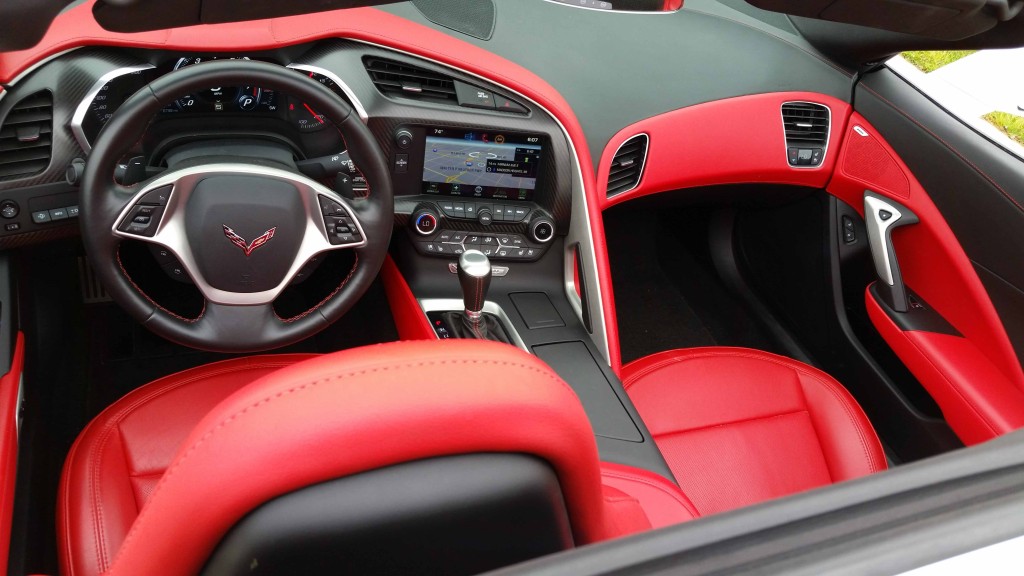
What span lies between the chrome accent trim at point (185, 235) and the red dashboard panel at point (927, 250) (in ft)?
4.22

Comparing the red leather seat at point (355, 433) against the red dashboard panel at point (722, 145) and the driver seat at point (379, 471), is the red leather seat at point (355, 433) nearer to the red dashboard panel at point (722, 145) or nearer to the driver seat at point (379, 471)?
the driver seat at point (379, 471)

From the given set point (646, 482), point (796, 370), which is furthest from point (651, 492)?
point (796, 370)

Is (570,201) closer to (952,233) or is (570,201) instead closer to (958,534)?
(952,233)

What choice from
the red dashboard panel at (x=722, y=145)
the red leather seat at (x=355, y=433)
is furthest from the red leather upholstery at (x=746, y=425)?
the red leather seat at (x=355, y=433)

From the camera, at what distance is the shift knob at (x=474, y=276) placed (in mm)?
1541

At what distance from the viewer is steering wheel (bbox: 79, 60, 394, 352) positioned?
125 cm

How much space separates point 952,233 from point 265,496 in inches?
71.4

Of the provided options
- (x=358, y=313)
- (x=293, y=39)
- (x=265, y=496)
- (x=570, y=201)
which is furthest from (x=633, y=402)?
(x=265, y=496)

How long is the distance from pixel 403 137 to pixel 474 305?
378mm

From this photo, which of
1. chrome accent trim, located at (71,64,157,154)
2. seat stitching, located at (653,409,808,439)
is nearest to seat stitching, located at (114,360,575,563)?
chrome accent trim, located at (71,64,157,154)

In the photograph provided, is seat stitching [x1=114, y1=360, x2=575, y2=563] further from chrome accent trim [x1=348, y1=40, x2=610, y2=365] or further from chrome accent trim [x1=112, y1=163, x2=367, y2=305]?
chrome accent trim [x1=348, y1=40, x2=610, y2=365]

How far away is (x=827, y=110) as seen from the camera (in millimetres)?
1998

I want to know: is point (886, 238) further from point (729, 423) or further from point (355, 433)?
point (355, 433)

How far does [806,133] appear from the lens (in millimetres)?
2012
